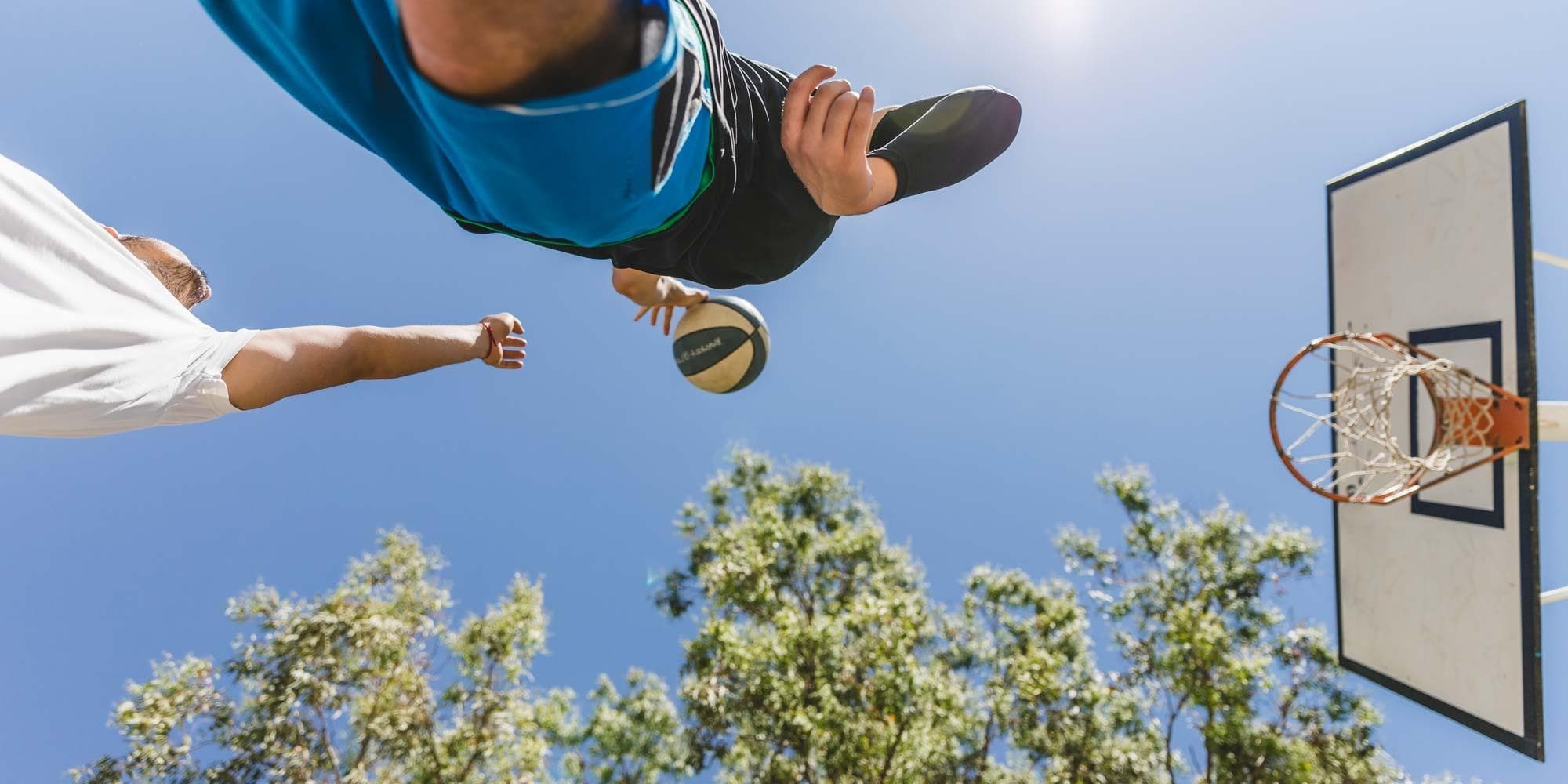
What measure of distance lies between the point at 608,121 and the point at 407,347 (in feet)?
4.94

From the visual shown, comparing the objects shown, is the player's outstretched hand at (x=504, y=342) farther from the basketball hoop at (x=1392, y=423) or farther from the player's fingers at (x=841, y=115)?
the basketball hoop at (x=1392, y=423)

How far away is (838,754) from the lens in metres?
8.89

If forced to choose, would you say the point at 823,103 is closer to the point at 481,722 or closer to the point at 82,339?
the point at 82,339

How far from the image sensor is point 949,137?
5.78ft

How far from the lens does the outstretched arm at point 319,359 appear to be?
6.69ft

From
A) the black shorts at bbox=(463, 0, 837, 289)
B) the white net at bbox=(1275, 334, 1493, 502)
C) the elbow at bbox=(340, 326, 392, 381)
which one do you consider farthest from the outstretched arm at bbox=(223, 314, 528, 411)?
the white net at bbox=(1275, 334, 1493, 502)

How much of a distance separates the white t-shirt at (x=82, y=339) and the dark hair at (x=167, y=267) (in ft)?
1.57

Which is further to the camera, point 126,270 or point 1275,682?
point 1275,682

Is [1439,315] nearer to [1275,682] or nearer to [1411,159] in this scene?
[1411,159]

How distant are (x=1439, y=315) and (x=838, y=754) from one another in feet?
27.2

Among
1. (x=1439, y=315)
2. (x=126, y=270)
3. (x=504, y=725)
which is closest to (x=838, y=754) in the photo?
(x=504, y=725)

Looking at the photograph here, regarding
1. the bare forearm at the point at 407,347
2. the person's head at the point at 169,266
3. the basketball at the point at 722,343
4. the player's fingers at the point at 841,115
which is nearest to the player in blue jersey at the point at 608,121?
the player's fingers at the point at 841,115

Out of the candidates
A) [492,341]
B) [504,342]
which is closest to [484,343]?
[492,341]

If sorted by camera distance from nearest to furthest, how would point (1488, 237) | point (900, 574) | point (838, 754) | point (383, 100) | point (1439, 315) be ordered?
1. point (383, 100)
2. point (1488, 237)
3. point (1439, 315)
4. point (838, 754)
5. point (900, 574)
